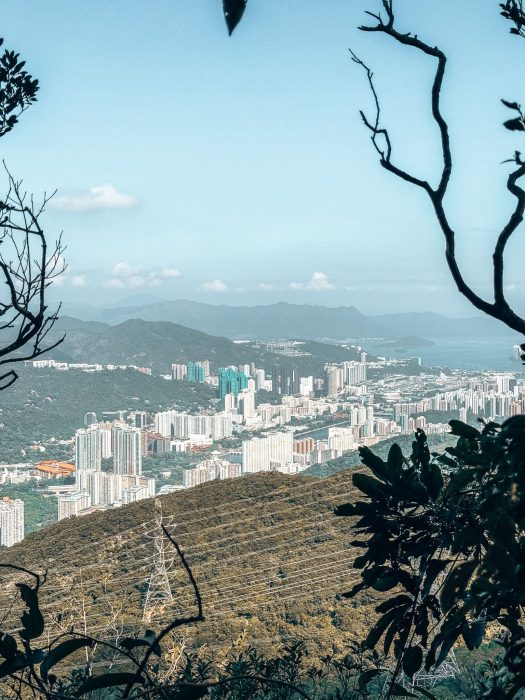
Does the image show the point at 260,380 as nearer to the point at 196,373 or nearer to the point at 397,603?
the point at 196,373

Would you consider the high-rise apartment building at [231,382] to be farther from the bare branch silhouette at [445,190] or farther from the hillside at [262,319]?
the bare branch silhouette at [445,190]

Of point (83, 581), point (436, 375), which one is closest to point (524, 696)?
point (83, 581)

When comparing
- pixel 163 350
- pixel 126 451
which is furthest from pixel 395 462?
pixel 163 350

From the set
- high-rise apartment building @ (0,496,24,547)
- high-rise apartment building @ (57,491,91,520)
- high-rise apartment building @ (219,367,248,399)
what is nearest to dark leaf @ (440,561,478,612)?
high-rise apartment building @ (0,496,24,547)

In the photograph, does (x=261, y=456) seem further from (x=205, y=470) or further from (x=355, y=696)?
(x=355, y=696)

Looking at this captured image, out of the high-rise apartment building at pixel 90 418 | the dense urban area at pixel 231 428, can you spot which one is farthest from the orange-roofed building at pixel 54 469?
the high-rise apartment building at pixel 90 418

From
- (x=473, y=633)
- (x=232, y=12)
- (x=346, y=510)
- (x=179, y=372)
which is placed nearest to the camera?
(x=232, y=12)
